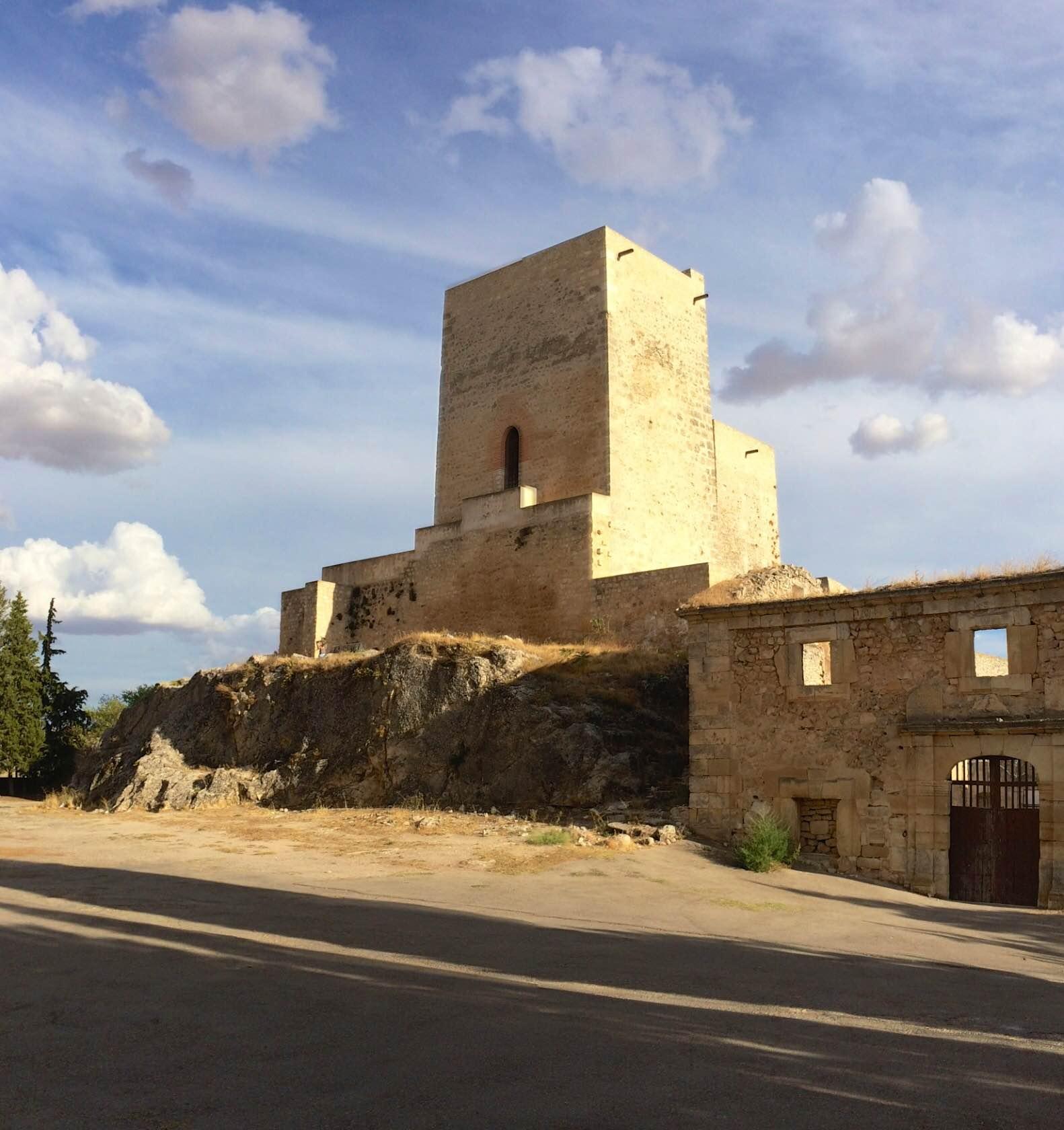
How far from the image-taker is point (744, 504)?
3102 cm

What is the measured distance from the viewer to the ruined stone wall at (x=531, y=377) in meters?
26.2

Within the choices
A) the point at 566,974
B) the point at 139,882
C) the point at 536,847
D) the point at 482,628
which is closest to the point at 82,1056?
the point at 566,974

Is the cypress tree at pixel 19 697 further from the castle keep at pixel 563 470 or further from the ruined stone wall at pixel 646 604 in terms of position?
the ruined stone wall at pixel 646 604

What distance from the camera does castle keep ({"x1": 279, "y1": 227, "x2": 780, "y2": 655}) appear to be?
24672mm

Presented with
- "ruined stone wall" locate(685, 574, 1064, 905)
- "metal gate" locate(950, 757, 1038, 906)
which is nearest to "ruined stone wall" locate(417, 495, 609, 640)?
"ruined stone wall" locate(685, 574, 1064, 905)

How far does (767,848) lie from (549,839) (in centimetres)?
304

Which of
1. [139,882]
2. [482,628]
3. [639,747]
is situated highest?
[482,628]

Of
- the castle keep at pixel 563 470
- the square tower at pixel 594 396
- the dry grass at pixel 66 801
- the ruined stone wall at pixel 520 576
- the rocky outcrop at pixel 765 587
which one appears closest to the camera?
the rocky outcrop at pixel 765 587

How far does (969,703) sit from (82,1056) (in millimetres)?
11781

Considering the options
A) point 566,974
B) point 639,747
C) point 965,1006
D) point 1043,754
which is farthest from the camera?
point 639,747

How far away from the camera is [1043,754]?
43.0 ft

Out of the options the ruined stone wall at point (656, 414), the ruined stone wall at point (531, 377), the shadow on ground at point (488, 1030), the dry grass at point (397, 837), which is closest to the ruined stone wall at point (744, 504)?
the ruined stone wall at point (656, 414)

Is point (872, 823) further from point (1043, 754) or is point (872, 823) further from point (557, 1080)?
point (557, 1080)

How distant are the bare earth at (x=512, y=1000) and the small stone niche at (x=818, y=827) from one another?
1348 mm
